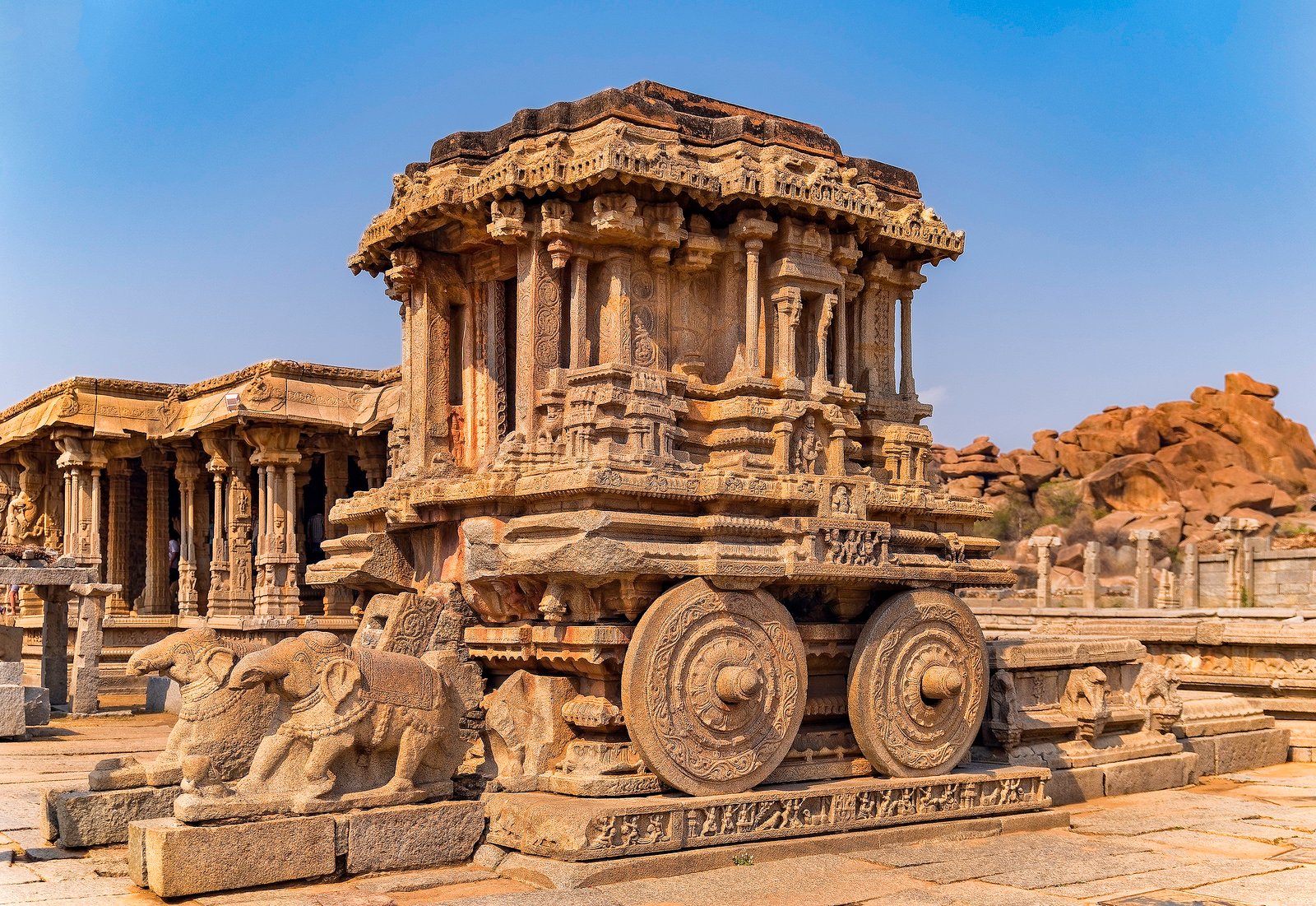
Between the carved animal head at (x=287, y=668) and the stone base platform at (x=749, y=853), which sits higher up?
the carved animal head at (x=287, y=668)

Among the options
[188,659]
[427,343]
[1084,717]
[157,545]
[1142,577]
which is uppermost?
[427,343]

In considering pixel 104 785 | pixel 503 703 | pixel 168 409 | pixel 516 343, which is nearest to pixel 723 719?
pixel 503 703

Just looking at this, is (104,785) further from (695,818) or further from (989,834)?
(989,834)

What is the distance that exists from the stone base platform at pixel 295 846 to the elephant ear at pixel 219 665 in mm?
783

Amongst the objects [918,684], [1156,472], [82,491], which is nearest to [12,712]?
[918,684]

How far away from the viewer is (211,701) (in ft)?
23.6

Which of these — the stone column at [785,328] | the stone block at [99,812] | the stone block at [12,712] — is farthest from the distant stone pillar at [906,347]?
the stone block at [12,712]

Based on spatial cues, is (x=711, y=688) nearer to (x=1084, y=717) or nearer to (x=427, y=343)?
(x=427, y=343)

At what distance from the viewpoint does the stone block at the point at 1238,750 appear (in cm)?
1163

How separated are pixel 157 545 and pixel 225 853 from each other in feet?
68.5

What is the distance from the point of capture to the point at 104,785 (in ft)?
25.7

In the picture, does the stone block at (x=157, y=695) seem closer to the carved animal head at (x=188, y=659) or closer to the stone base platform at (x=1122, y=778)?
the carved animal head at (x=188, y=659)

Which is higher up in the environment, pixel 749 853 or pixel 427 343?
pixel 427 343

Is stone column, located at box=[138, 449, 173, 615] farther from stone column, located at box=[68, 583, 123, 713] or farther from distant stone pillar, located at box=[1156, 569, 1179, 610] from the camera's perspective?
distant stone pillar, located at box=[1156, 569, 1179, 610]
